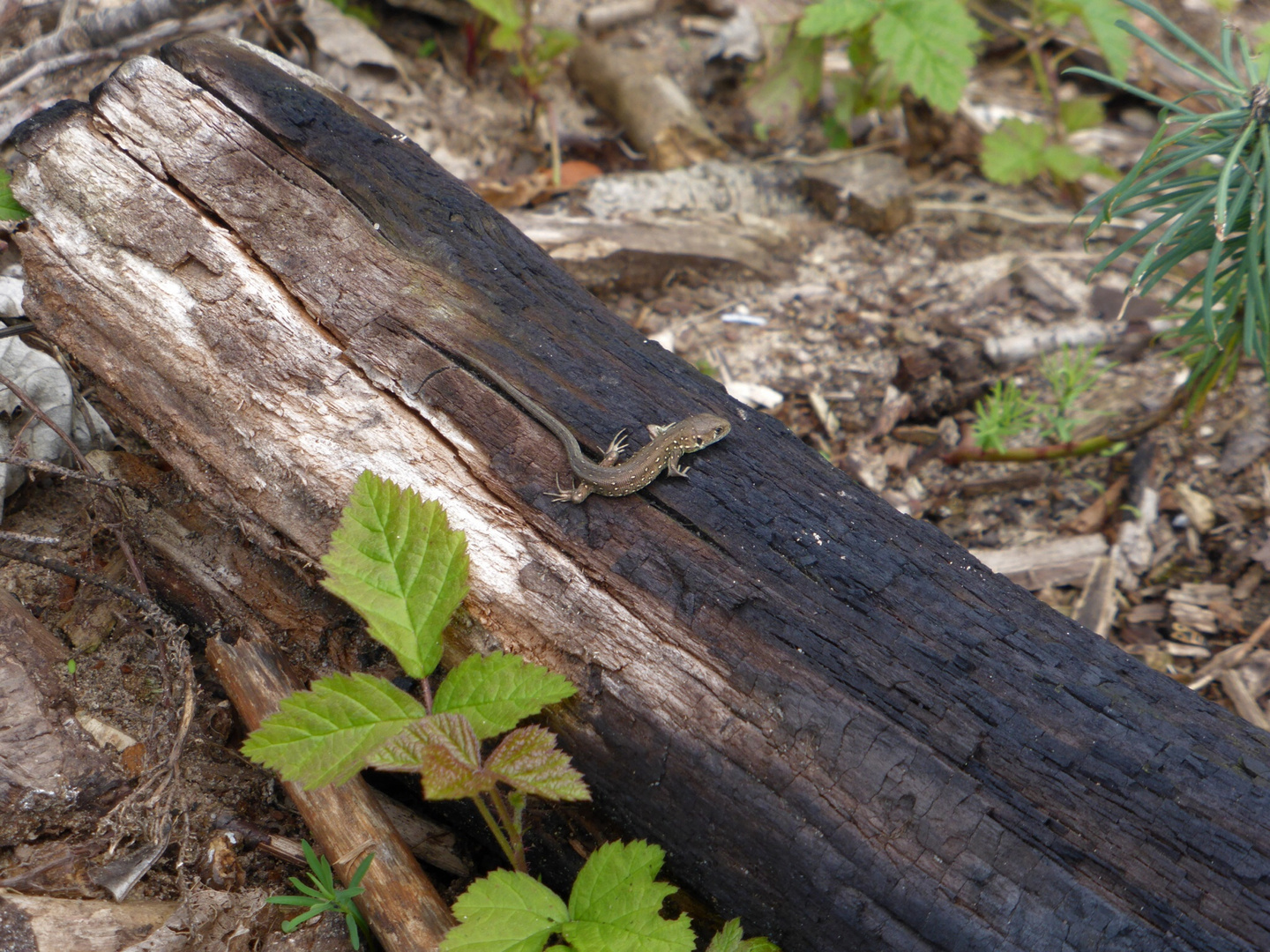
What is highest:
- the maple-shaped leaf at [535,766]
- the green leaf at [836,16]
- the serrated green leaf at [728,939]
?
the green leaf at [836,16]

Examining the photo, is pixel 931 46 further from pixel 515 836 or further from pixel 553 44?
pixel 515 836

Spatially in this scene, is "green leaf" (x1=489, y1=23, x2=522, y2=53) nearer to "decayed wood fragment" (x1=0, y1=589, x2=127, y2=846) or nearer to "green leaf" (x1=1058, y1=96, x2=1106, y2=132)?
"green leaf" (x1=1058, y1=96, x2=1106, y2=132)

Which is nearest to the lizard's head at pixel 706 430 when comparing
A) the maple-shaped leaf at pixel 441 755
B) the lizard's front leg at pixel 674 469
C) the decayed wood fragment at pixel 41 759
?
the lizard's front leg at pixel 674 469

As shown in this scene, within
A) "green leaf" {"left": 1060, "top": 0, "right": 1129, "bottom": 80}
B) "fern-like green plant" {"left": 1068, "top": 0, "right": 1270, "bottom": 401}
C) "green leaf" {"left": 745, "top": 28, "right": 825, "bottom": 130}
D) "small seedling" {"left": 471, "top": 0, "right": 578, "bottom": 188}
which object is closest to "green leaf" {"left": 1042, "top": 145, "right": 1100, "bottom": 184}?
"green leaf" {"left": 1060, "top": 0, "right": 1129, "bottom": 80}

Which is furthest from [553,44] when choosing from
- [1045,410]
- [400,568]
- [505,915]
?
[505,915]

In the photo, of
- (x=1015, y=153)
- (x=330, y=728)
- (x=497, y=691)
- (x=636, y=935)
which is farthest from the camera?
(x=1015, y=153)

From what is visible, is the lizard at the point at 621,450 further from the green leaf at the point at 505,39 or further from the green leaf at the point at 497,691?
the green leaf at the point at 505,39
